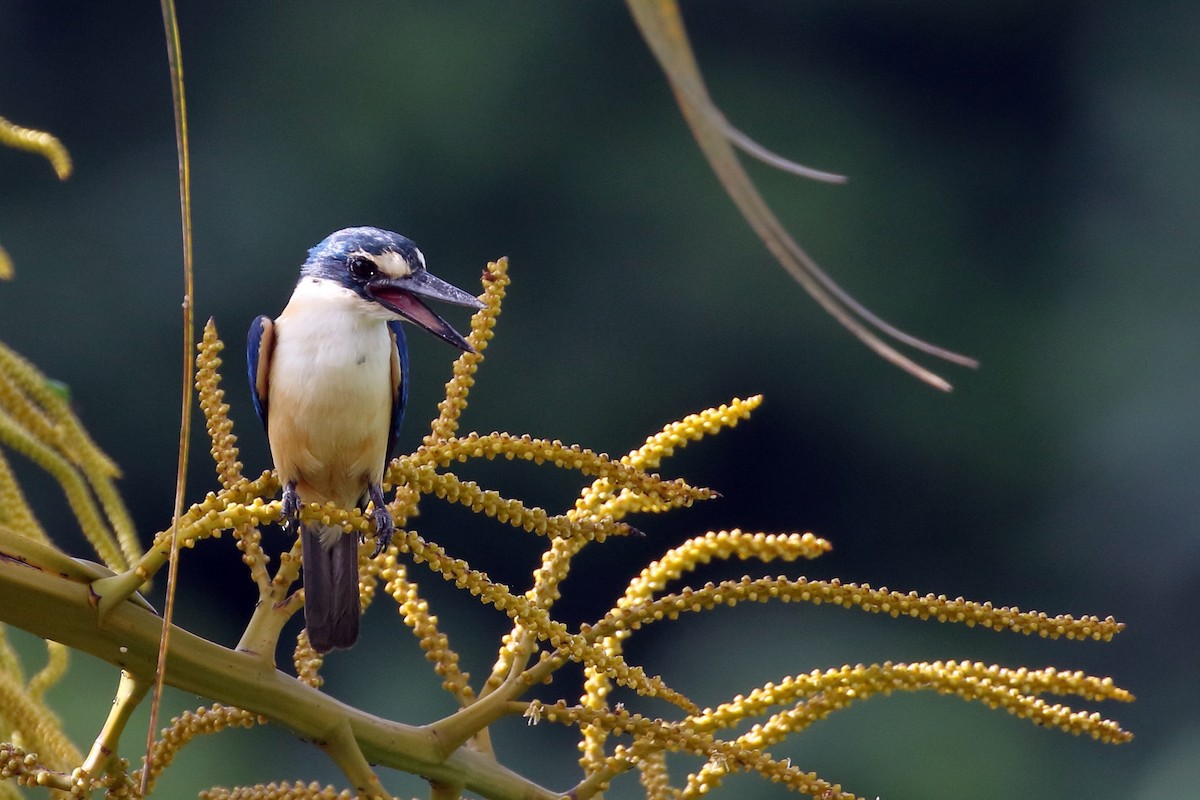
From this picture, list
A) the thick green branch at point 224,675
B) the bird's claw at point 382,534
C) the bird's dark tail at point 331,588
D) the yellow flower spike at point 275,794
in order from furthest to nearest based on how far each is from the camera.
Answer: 1. the bird's dark tail at point 331,588
2. the bird's claw at point 382,534
3. the yellow flower spike at point 275,794
4. the thick green branch at point 224,675

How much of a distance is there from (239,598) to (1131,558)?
690 cm

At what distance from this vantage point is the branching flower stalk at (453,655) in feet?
3.28

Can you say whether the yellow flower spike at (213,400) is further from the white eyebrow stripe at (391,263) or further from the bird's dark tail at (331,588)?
the white eyebrow stripe at (391,263)

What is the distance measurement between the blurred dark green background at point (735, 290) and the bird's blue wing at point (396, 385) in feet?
26.7

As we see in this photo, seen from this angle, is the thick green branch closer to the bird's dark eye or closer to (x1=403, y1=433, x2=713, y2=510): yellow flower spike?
(x1=403, y1=433, x2=713, y2=510): yellow flower spike

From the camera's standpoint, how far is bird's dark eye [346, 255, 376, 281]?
1.95 meters

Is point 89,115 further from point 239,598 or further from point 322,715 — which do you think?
point 322,715

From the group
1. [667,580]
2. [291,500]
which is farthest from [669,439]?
[291,500]

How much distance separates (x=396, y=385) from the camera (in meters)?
2.13

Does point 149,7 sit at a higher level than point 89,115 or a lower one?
higher

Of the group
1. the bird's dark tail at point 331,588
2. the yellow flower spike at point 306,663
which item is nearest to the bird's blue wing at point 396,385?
the bird's dark tail at point 331,588

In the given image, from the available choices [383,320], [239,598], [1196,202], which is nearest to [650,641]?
[239,598]

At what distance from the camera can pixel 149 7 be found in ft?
52.6

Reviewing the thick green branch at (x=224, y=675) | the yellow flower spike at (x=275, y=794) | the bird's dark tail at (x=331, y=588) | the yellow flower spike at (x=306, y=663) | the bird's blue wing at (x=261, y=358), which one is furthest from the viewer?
the bird's blue wing at (x=261, y=358)
